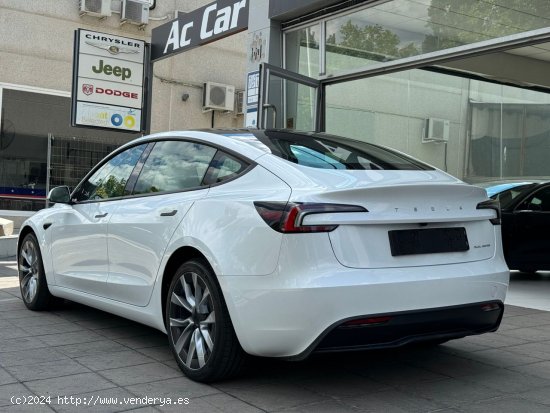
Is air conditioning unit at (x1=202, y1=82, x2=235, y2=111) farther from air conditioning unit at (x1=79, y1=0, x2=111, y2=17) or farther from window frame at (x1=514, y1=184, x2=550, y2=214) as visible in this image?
window frame at (x1=514, y1=184, x2=550, y2=214)

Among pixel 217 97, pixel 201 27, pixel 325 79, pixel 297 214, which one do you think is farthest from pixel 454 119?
pixel 297 214

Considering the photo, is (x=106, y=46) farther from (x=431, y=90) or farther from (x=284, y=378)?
(x=284, y=378)

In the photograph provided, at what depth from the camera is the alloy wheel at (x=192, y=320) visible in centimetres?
360

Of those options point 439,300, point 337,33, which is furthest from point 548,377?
point 337,33

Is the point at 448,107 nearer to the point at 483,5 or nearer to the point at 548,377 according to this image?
the point at 483,5

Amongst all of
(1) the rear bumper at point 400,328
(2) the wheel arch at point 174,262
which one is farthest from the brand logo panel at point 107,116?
(1) the rear bumper at point 400,328

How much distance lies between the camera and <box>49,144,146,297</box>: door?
187 inches

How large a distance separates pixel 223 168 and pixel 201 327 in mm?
950

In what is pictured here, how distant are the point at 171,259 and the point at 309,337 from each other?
1146 mm

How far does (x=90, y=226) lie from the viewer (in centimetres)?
489

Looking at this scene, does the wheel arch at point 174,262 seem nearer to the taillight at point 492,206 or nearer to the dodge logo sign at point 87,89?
the taillight at point 492,206

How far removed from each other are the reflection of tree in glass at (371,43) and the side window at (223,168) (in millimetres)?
5075

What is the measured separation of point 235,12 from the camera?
10.3 meters

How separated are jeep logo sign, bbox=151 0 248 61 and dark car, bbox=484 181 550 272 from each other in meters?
4.96
